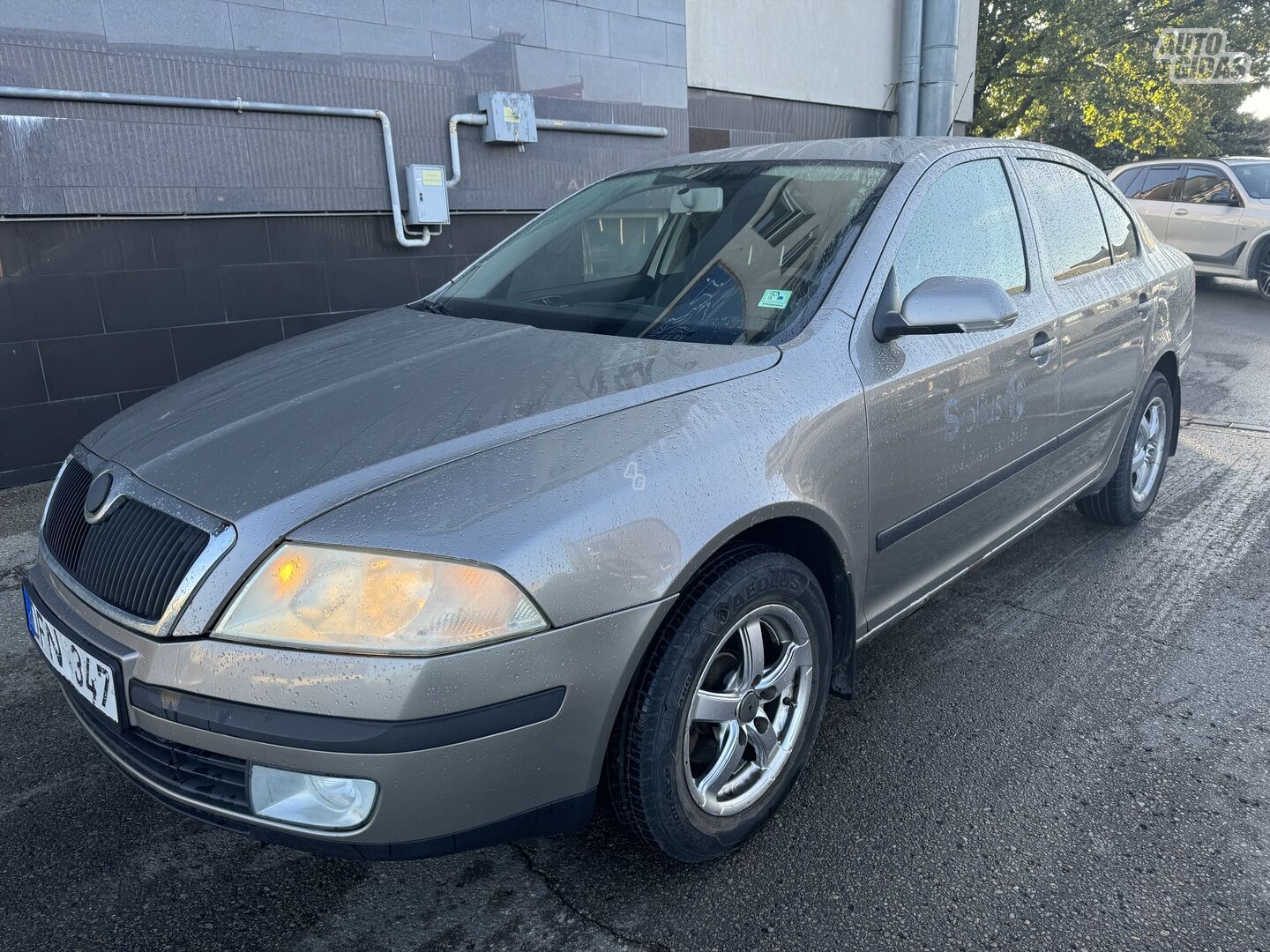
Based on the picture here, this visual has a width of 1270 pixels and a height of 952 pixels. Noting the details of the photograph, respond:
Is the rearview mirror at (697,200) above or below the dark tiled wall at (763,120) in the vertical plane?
below

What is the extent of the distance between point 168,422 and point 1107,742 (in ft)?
8.47

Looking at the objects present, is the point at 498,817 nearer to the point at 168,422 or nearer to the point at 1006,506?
the point at 168,422

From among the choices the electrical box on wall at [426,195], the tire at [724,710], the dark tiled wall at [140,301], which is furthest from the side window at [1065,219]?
the dark tiled wall at [140,301]

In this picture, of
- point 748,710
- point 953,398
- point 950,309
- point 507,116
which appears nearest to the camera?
point 748,710

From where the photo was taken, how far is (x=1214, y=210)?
36.1 ft

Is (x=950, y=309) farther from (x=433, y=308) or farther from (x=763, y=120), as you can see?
(x=763, y=120)

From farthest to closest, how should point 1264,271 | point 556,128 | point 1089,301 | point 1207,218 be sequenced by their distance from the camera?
point 1207,218, point 1264,271, point 556,128, point 1089,301

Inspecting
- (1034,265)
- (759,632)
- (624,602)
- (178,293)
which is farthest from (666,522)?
(178,293)

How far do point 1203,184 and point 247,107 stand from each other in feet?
35.7

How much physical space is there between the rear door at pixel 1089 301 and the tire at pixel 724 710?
1.54 m

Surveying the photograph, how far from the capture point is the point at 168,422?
7.27ft

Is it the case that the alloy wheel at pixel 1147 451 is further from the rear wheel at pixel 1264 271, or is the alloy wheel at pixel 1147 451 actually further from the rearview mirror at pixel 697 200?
the rear wheel at pixel 1264 271

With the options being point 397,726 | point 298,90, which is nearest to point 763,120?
point 298,90

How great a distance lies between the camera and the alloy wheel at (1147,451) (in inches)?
158
